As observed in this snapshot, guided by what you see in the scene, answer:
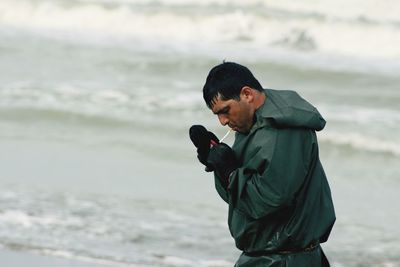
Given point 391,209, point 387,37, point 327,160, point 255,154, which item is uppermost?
point 387,37

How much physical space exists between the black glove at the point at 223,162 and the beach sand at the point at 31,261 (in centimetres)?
352

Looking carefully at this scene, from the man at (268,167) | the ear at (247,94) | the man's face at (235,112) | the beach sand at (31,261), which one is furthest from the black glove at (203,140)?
the beach sand at (31,261)

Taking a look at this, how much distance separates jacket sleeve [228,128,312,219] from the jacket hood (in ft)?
0.09

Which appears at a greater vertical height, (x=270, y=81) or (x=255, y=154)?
(x=270, y=81)

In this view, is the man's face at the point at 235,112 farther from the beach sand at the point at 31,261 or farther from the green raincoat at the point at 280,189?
the beach sand at the point at 31,261

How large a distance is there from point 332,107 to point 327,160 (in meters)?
3.52

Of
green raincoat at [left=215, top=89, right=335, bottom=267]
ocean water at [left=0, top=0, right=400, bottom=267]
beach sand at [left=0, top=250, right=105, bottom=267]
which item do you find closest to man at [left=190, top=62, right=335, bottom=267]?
green raincoat at [left=215, top=89, right=335, bottom=267]

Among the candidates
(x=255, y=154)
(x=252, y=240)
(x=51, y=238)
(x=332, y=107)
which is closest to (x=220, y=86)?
(x=255, y=154)

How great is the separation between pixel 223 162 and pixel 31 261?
11.9 feet

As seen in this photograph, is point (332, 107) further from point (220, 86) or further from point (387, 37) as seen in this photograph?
point (220, 86)

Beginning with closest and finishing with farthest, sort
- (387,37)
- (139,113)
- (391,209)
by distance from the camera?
(391,209) → (139,113) → (387,37)

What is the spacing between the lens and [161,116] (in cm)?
1468

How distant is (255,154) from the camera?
3.64 meters

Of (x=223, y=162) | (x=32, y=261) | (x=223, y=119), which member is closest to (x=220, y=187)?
(x=223, y=162)
